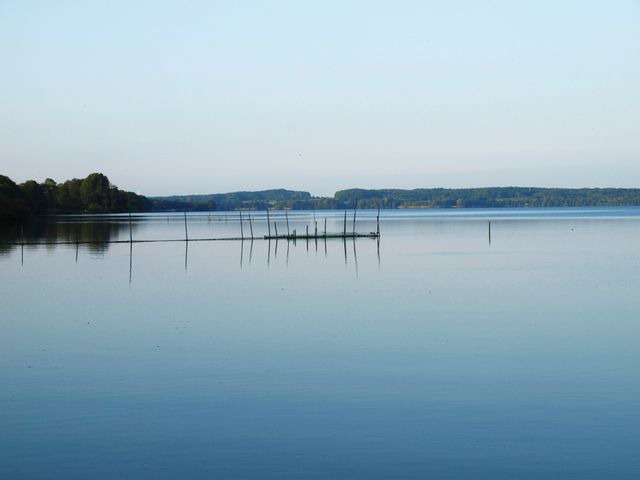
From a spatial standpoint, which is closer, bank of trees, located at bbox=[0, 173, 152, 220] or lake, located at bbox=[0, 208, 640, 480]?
lake, located at bbox=[0, 208, 640, 480]

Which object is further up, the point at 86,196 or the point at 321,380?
the point at 86,196

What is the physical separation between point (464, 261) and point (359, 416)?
104 ft

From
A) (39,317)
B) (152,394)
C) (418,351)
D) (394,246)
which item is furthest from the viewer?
(394,246)

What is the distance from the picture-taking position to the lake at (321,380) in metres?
10.4

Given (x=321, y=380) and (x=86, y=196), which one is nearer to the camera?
(x=321, y=380)

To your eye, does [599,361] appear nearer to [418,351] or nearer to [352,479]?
[418,351]

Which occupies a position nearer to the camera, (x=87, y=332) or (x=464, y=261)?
(x=87, y=332)

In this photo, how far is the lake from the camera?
1038 centimetres

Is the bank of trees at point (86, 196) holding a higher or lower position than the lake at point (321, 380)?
higher

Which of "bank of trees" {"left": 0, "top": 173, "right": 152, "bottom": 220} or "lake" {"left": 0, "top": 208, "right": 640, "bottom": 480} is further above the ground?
"bank of trees" {"left": 0, "top": 173, "right": 152, "bottom": 220}

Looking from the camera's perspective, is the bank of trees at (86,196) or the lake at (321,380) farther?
the bank of trees at (86,196)

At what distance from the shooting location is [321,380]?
47.3 ft

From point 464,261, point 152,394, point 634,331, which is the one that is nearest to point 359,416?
point 152,394

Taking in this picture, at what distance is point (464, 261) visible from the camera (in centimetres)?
4309
